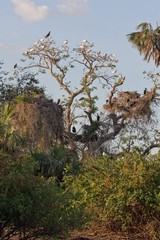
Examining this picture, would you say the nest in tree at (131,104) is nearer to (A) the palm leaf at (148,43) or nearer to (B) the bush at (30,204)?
(A) the palm leaf at (148,43)

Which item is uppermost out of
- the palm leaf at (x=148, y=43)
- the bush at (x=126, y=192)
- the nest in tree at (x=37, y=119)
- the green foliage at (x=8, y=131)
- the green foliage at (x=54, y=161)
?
the palm leaf at (x=148, y=43)

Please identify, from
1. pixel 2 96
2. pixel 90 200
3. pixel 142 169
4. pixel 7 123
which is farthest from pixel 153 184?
pixel 2 96

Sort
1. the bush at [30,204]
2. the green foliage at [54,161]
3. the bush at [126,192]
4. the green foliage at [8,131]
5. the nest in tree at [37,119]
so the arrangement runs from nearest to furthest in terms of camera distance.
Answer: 1. the bush at [30,204]
2. the bush at [126,192]
3. the green foliage at [54,161]
4. the green foliage at [8,131]
5. the nest in tree at [37,119]

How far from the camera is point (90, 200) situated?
16.1 metres

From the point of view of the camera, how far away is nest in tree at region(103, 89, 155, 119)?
121ft

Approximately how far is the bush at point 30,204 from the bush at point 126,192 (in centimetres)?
469

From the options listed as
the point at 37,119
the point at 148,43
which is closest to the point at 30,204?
the point at 37,119

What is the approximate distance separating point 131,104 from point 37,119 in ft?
24.5

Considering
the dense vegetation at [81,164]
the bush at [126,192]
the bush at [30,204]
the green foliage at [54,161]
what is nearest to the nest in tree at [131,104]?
the dense vegetation at [81,164]

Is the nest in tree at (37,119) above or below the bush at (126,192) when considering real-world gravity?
above

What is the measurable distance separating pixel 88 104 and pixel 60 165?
1263 cm

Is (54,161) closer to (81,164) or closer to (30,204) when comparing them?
(81,164)

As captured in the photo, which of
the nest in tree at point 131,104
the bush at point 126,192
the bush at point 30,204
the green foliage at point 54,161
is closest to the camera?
the bush at point 30,204

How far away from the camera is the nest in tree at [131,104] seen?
121ft
